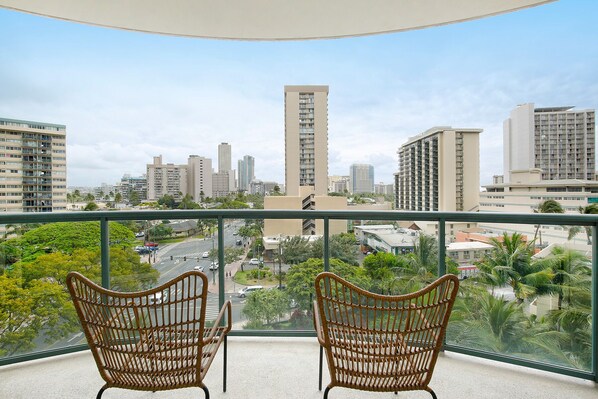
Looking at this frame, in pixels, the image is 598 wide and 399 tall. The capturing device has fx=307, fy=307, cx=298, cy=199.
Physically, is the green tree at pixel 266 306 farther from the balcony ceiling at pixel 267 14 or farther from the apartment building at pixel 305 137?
the apartment building at pixel 305 137

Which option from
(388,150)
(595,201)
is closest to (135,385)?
(595,201)

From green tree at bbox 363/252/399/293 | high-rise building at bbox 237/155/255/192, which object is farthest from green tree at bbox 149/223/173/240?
high-rise building at bbox 237/155/255/192

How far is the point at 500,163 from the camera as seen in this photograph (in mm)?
5996

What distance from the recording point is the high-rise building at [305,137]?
794 cm

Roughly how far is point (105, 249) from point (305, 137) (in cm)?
587

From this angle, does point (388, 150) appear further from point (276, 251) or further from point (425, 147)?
point (276, 251)

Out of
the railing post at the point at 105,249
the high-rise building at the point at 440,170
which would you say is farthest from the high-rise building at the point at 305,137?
the railing post at the point at 105,249

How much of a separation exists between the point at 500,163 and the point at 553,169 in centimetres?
93

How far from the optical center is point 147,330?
1.51 meters

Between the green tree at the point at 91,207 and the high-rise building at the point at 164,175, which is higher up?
the high-rise building at the point at 164,175

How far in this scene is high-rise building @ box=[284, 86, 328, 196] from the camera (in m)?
7.94

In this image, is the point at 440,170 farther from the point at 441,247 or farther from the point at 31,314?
the point at 31,314

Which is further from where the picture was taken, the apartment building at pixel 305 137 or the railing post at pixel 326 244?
the apartment building at pixel 305 137

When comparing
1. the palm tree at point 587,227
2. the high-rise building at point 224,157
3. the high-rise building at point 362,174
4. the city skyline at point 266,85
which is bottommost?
the palm tree at point 587,227
